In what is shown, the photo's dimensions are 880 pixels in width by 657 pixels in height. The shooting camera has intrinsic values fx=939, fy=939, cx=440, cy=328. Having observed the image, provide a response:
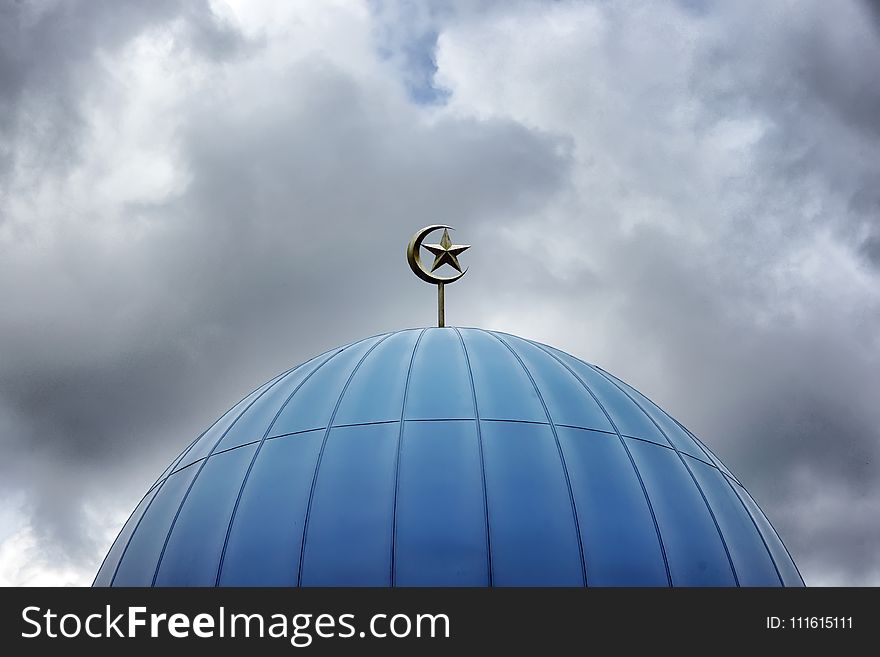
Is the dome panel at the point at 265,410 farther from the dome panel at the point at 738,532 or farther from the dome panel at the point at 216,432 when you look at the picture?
the dome panel at the point at 738,532

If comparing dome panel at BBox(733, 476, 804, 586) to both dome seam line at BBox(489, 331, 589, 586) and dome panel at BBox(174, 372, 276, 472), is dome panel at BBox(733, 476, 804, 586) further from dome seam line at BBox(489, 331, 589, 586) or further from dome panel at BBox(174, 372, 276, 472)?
dome panel at BBox(174, 372, 276, 472)

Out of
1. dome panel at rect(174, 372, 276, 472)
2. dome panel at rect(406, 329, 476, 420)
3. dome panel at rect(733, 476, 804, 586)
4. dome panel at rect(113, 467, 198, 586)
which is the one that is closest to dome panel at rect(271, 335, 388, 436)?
dome panel at rect(406, 329, 476, 420)

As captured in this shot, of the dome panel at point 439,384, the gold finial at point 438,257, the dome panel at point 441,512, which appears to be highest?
the gold finial at point 438,257

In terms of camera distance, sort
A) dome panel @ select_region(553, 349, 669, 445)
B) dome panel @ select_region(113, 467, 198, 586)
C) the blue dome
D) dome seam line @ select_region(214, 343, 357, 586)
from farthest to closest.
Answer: dome panel @ select_region(553, 349, 669, 445), dome panel @ select_region(113, 467, 198, 586), dome seam line @ select_region(214, 343, 357, 586), the blue dome

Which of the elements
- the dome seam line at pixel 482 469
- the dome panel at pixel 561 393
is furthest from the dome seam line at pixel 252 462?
the dome panel at pixel 561 393

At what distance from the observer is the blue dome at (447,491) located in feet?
38.8

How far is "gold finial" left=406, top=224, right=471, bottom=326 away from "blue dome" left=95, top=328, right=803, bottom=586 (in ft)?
7.65

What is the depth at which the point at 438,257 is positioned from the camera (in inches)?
709

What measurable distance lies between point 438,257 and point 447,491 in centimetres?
678

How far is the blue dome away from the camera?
11.8 metres

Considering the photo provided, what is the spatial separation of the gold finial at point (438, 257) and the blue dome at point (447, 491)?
2333 mm
